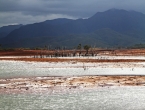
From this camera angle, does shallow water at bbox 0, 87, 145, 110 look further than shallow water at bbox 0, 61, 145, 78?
No

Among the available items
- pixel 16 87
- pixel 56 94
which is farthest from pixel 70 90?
pixel 16 87

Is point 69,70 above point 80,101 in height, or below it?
above

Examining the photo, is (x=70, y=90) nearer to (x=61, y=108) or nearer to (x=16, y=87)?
(x=16, y=87)

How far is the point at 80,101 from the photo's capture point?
34719 mm

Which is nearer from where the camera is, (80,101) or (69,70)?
(80,101)

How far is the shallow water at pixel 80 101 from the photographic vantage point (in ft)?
103

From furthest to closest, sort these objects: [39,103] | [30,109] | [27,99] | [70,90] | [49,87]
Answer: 1. [49,87]
2. [70,90]
3. [27,99]
4. [39,103]
5. [30,109]

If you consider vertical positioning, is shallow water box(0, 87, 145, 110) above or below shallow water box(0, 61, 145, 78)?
below

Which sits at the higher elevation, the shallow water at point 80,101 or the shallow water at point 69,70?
the shallow water at point 69,70

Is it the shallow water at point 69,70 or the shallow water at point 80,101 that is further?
the shallow water at point 69,70

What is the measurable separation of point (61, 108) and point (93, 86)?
16.5 metres

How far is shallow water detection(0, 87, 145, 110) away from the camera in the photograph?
1240 inches

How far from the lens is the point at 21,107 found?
103 ft

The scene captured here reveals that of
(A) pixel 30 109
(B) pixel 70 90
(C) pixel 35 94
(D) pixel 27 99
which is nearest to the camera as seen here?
(A) pixel 30 109
